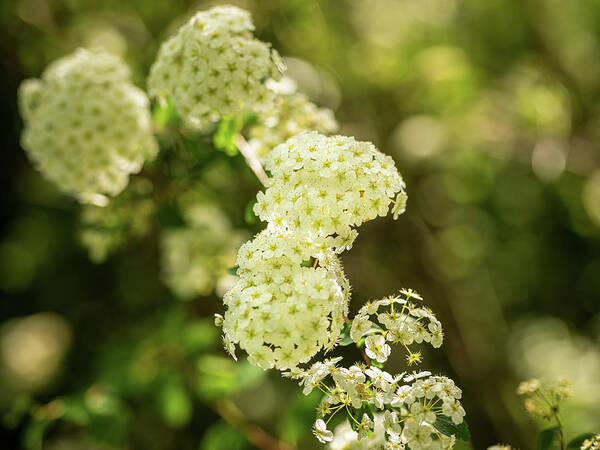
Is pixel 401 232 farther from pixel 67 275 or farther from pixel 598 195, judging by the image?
pixel 67 275

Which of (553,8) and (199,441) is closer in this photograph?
(199,441)

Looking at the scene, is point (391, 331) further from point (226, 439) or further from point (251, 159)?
point (226, 439)

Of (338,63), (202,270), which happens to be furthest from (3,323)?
(338,63)

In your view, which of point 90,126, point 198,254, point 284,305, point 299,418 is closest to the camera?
point 284,305

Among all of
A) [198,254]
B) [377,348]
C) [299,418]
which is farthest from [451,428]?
[198,254]

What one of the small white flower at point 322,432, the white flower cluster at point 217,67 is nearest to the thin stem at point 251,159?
the white flower cluster at point 217,67

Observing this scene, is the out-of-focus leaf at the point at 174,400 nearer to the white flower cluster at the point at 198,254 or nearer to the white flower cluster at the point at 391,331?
the white flower cluster at the point at 198,254
